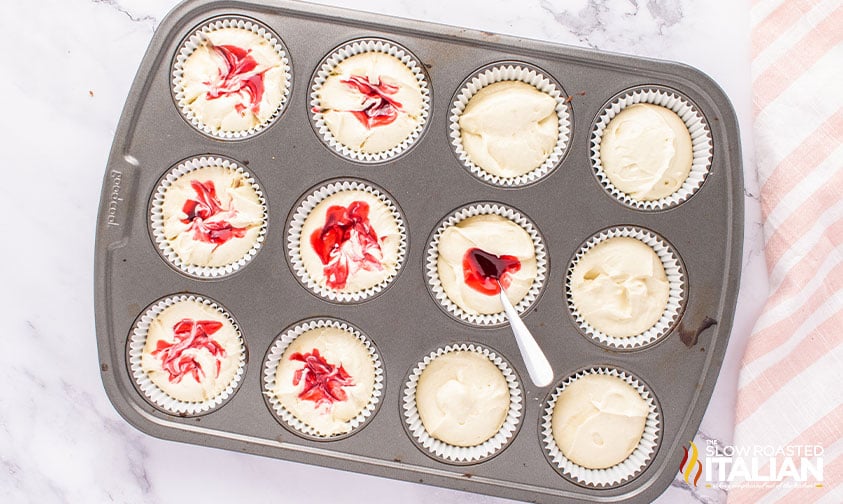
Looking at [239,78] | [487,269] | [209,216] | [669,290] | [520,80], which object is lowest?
[209,216]

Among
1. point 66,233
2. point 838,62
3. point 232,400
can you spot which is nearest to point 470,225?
point 232,400

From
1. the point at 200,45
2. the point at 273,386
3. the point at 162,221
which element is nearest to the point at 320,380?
the point at 273,386

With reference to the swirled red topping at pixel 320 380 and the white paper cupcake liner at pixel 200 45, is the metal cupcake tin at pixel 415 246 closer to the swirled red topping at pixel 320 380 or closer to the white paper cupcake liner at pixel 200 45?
the white paper cupcake liner at pixel 200 45

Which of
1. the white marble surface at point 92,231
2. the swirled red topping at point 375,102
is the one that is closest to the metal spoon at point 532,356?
the white marble surface at point 92,231

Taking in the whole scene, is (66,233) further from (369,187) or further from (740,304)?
(740,304)

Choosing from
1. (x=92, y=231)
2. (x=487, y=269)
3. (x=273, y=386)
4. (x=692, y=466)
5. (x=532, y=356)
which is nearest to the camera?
(x=532, y=356)

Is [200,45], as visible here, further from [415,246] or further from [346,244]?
[415,246]
